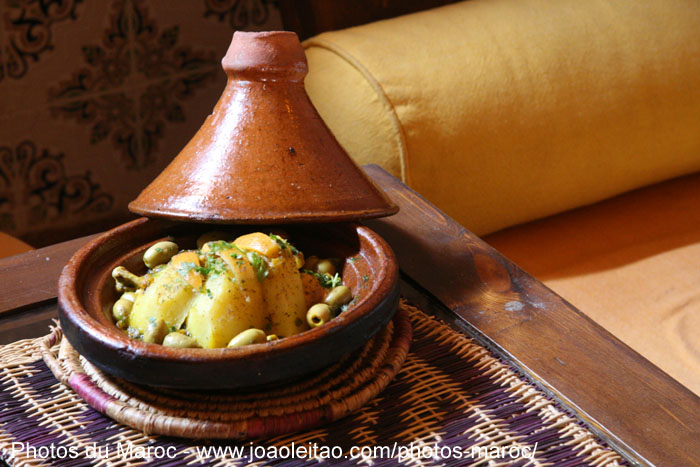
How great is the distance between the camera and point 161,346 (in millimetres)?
704

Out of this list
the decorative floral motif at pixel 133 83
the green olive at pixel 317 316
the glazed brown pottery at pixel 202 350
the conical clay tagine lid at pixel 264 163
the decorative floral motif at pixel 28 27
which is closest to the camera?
the glazed brown pottery at pixel 202 350

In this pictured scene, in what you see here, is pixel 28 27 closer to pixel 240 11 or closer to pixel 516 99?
pixel 240 11

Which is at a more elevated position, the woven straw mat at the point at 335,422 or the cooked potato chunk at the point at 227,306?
the cooked potato chunk at the point at 227,306

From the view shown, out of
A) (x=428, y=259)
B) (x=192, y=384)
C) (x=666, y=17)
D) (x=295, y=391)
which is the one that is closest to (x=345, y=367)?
(x=295, y=391)

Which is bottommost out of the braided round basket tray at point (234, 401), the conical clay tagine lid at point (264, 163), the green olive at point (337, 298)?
the braided round basket tray at point (234, 401)

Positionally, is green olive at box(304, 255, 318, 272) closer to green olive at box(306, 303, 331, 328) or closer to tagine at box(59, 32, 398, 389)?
tagine at box(59, 32, 398, 389)

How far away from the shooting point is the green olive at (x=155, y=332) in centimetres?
76

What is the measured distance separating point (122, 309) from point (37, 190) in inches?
52.2

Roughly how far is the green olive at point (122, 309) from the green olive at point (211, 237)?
14cm

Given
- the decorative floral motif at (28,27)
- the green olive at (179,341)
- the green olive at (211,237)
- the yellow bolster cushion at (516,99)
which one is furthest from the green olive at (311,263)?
the decorative floral motif at (28,27)

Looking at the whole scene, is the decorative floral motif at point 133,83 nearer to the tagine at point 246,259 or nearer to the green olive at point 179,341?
the tagine at point 246,259

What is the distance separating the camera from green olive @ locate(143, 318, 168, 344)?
0.76 m

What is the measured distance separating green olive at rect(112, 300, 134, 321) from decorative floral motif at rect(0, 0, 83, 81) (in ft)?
4.05

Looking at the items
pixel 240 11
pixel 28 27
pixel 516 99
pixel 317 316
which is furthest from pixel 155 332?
pixel 240 11
